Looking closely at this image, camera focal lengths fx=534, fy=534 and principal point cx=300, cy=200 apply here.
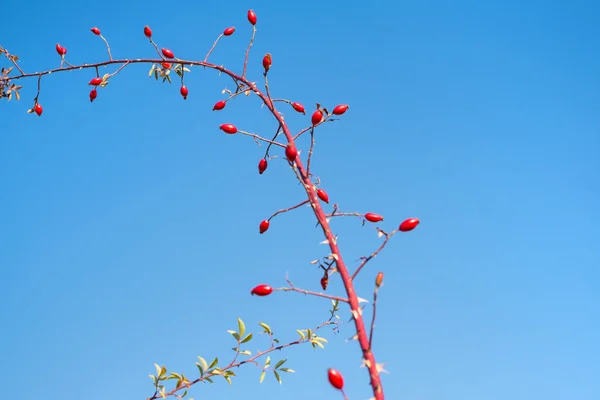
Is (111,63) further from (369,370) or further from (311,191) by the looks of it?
(369,370)

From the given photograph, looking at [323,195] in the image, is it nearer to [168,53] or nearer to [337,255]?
[337,255]

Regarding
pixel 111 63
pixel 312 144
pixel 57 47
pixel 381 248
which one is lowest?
pixel 381 248

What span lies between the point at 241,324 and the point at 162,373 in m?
0.67

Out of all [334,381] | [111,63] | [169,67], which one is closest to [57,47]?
[111,63]

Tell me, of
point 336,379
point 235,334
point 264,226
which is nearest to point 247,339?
point 235,334

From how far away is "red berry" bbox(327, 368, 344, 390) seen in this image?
2111 mm

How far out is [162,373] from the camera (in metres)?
3.94

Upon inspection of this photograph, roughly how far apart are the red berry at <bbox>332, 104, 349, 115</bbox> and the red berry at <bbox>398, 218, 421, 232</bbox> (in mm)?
947

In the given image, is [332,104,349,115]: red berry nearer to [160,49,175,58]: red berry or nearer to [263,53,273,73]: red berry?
[263,53,273,73]: red berry

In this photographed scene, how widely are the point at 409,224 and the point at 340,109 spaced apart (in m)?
0.98

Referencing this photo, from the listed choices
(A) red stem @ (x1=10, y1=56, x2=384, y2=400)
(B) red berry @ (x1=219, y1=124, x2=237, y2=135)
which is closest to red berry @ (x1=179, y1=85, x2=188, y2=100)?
(A) red stem @ (x1=10, y1=56, x2=384, y2=400)

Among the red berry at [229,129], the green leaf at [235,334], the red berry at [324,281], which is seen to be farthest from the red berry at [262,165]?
the green leaf at [235,334]

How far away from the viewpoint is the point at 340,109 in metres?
3.29

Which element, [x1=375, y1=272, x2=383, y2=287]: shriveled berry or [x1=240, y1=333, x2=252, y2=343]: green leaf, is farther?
[x1=240, y1=333, x2=252, y2=343]: green leaf
